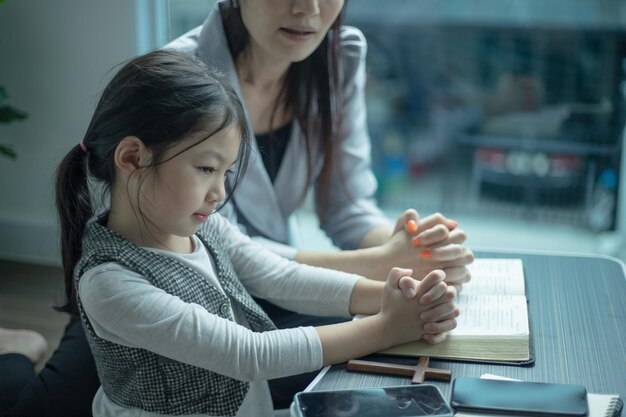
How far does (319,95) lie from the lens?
160 cm

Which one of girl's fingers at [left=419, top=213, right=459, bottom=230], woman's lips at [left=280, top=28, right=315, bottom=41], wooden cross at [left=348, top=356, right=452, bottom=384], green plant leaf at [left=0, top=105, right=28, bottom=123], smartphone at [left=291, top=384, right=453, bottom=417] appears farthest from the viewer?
green plant leaf at [left=0, top=105, right=28, bottom=123]

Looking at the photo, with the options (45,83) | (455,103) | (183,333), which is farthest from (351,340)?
(45,83)

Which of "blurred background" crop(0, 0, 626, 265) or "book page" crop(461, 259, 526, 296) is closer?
"book page" crop(461, 259, 526, 296)

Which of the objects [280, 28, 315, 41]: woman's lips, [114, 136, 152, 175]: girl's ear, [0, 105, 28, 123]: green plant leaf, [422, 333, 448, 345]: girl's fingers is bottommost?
[0, 105, 28, 123]: green plant leaf

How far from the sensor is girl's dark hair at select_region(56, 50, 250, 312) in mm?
1017

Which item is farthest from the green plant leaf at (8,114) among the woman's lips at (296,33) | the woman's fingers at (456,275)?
the woman's fingers at (456,275)

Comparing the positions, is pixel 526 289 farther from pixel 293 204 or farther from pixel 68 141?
pixel 68 141

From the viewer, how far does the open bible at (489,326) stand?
1.01 meters

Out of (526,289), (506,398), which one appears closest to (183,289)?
(506,398)

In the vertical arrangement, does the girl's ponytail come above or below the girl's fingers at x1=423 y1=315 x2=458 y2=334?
above

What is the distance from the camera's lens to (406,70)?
8.63ft

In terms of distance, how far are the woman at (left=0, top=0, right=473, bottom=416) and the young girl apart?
263mm

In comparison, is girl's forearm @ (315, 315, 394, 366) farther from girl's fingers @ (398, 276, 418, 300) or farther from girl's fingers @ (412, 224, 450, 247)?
girl's fingers @ (412, 224, 450, 247)

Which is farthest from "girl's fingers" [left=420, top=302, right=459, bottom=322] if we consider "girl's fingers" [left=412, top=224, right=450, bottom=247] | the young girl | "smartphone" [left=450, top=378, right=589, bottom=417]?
"girl's fingers" [left=412, top=224, right=450, bottom=247]
